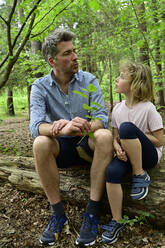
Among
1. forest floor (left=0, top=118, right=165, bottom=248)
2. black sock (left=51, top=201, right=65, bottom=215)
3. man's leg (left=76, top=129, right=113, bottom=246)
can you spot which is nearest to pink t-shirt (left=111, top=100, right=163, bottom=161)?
man's leg (left=76, top=129, right=113, bottom=246)

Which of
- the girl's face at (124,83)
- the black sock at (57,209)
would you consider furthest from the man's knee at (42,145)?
the girl's face at (124,83)

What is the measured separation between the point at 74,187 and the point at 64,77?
4.11ft

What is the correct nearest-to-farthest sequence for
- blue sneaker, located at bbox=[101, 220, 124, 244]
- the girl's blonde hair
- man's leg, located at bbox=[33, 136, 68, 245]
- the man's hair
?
blue sneaker, located at bbox=[101, 220, 124, 244], man's leg, located at bbox=[33, 136, 68, 245], the girl's blonde hair, the man's hair

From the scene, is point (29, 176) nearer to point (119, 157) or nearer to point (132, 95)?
point (119, 157)

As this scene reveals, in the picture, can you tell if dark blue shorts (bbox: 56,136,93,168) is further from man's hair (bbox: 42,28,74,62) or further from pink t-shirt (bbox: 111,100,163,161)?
man's hair (bbox: 42,28,74,62)

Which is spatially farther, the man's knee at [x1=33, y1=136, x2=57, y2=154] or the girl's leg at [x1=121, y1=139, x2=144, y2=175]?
the man's knee at [x1=33, y1=136, x2=57, y2=154]

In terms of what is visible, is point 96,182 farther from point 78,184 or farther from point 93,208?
point 78,184

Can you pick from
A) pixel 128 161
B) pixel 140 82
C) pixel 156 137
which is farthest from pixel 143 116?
pixel 128 161

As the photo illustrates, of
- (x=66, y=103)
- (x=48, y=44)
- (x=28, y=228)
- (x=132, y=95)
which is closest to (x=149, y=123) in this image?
(x=132, y=95)

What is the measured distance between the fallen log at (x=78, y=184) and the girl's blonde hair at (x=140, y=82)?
750 mm

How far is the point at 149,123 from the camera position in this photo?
1.97 m

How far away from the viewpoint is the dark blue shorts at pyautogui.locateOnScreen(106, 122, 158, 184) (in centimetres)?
176

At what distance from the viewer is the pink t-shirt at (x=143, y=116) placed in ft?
6.41

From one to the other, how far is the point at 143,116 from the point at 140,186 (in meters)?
0.66
